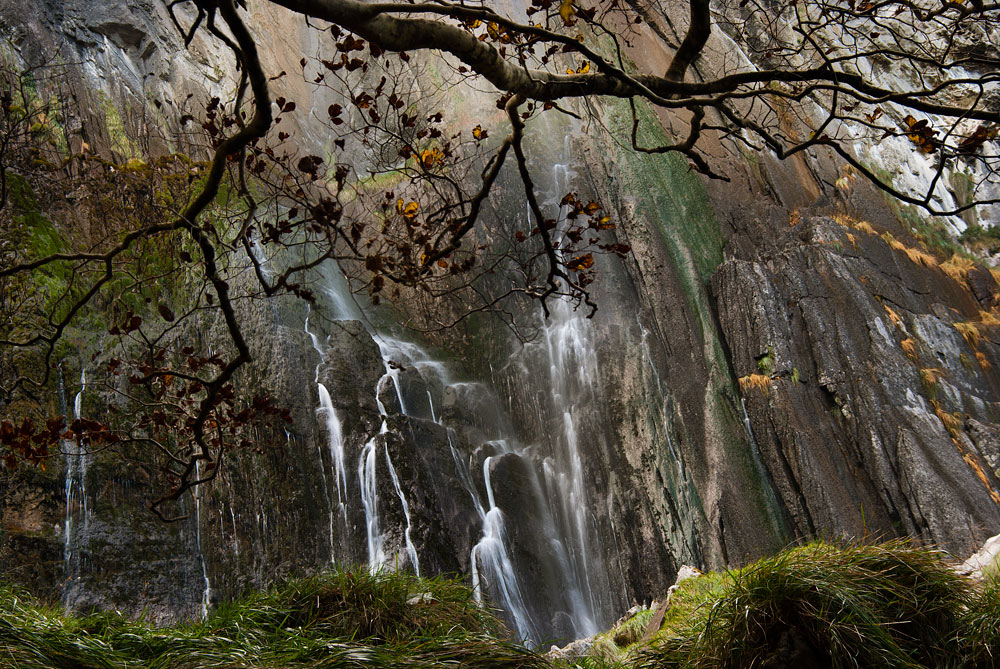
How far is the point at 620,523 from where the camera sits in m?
11.4

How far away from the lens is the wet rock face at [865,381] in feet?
32.4

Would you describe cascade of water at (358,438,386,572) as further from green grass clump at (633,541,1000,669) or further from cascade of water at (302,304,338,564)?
green grass clump at (633,541,1000,669)

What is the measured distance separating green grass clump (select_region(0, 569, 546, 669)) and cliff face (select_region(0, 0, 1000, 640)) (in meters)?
4.89

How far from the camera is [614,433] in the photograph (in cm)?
1205

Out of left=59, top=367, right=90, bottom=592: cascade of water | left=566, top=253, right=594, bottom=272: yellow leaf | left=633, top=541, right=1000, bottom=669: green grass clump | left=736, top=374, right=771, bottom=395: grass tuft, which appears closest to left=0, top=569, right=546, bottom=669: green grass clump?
left=633, top=541, right=1000, bottom=669: green grass clump

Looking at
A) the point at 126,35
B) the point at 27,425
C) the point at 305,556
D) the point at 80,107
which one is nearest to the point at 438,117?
the point at 27,425

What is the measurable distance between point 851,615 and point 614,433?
8.02 meters

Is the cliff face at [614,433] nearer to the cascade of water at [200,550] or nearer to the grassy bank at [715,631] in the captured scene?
the cascade of water at [200,550]

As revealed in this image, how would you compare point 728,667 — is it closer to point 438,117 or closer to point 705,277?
point 438,117

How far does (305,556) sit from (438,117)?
6.94 metres

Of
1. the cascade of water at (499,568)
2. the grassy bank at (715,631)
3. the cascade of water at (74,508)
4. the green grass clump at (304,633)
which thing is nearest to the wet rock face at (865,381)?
the cascade of water at (499,568)

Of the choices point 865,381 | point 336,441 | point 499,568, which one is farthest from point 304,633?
point 865,381

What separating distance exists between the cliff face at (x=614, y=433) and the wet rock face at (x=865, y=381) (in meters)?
0.04

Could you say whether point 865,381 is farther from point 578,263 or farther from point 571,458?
point 578,263
